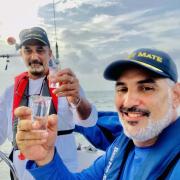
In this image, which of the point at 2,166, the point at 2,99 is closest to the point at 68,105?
the point at 2,99

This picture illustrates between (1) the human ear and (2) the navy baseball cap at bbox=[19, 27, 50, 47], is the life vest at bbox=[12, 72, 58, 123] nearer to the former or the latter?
(2) the navy baseball cap at bbox=[19, 27, 50, 47]

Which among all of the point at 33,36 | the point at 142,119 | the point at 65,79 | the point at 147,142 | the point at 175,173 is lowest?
the point at 175,173

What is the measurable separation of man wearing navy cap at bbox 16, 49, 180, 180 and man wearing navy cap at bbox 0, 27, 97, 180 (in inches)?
30.0

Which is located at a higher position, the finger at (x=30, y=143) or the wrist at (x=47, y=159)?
the finger at (x=30, y=143)

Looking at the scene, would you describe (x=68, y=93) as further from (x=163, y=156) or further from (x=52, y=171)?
(x=163, y=156)

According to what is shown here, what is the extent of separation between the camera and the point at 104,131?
133 inches

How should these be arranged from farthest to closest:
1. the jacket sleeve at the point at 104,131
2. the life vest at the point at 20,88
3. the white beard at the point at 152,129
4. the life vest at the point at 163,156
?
the jacket sleeve at the point at 104,131 < the life vest at the point at 20,88 < the white beard at the point at 152,129 < the life vest at the point at 163,156

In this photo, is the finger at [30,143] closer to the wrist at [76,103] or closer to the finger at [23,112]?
the finger at [23,112]

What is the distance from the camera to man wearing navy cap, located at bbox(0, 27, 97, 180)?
2742 mm

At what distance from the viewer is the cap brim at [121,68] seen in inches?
70.7

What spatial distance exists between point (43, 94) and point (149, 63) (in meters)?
1.26

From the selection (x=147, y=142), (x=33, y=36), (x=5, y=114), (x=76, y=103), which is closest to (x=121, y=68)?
(x=147, y=142)

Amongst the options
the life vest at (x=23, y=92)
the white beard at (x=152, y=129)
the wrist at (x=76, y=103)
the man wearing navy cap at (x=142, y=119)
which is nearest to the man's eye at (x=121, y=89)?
the man wearing navy cap at (x=142, y=119)


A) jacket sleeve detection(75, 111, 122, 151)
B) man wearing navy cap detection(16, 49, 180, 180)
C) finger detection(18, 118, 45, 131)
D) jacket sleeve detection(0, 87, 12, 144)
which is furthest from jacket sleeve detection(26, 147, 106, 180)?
jacket sleeve detection(75, 111, 122, 151)
